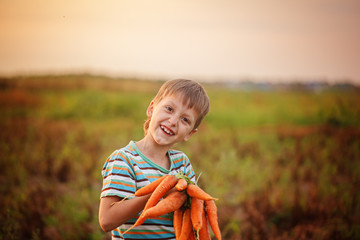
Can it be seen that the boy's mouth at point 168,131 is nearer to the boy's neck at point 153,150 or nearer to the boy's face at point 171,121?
the boy's face at point 171,121

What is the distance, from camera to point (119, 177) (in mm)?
1942

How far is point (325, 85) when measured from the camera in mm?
10758

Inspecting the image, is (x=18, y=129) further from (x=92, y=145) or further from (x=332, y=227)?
(x=332, y=227)

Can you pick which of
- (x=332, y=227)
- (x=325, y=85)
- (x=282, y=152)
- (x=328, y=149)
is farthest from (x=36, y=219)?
(x=325, y=85)

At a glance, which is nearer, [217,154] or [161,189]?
[161,189]

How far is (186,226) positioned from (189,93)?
812 mm

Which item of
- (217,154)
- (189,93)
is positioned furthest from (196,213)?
(217,154)

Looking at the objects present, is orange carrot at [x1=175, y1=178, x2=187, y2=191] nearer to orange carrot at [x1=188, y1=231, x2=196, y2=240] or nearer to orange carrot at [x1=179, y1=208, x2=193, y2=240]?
orange carrot at [x1=179, y1=208, x2=193, y2=240]

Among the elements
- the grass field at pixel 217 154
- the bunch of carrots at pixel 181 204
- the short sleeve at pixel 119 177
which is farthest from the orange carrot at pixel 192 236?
the grass field at pixel 217 154

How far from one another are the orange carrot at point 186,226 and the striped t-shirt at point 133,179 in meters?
0.18

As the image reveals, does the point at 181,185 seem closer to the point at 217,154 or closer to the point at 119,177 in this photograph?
the point at 119,177

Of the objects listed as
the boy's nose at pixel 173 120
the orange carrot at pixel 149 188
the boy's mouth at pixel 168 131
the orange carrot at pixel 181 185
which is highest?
the boy's nose at pixel 173 120

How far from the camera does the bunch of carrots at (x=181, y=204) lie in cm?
187

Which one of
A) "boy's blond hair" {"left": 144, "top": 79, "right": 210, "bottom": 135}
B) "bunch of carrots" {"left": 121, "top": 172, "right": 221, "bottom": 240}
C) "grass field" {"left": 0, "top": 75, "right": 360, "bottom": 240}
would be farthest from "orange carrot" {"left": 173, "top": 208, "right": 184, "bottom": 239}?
"grass field" {"left": 0, "top": 75, "right": 360, "bottom": 240}
